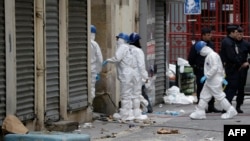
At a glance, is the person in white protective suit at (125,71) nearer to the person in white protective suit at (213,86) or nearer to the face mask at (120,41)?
the face mask at (120,41)

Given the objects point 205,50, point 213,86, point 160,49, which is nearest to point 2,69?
point 213,86

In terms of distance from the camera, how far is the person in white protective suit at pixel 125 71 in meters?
16.6

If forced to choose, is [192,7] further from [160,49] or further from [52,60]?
[52,60]

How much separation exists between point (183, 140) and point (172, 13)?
55.0ft

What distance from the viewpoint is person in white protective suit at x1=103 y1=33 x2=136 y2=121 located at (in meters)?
16.6

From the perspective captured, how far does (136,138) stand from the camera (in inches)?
560

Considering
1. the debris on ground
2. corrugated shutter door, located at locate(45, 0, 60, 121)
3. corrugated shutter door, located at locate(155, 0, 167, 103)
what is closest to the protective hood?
the debris on ground

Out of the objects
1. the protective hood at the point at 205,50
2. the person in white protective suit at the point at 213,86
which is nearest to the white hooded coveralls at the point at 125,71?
the person in white protective suit at the point at 213,86

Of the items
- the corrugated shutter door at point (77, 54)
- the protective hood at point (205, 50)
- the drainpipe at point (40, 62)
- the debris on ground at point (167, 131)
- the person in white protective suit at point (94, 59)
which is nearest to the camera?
the drainpipe at point (40, 62)

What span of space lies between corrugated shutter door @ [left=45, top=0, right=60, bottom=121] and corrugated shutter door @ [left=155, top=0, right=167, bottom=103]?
5826 millimetres

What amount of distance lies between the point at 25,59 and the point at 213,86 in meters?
4.30

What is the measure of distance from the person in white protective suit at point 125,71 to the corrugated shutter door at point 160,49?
3.84 metres

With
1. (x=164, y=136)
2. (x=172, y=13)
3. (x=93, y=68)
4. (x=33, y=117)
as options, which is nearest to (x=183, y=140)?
(x=164, y=136)

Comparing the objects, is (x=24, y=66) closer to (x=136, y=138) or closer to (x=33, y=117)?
(x=33, y=117)
